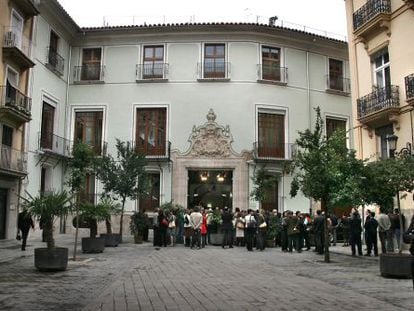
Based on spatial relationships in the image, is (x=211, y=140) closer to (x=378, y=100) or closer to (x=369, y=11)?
(x=378, y=100)

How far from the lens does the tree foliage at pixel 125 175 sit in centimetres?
2220

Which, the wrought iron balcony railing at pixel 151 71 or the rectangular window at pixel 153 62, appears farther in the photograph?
the rectangular window at pixel 153 62

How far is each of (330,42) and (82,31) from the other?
15340 mm

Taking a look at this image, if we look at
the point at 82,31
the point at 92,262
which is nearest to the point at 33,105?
the point at 82,31

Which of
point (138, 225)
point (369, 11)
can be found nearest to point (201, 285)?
point (138, 225)

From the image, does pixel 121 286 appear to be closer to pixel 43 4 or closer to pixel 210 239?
pixel 210 239

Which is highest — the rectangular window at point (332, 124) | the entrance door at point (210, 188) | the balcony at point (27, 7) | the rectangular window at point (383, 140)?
the balcony at point (27, 7)

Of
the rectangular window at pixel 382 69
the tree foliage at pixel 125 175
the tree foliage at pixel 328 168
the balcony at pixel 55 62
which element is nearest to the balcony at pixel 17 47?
the balcony at pixel 55 62

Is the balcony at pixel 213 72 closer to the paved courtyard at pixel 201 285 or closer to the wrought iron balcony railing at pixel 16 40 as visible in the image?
the wrought iron balcony railing at pixel 16 40

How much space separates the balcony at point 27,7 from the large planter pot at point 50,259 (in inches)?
615

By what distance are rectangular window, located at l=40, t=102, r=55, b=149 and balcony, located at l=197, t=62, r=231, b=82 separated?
871cm

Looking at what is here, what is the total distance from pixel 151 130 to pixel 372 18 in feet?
46.7

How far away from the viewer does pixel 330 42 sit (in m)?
30.8

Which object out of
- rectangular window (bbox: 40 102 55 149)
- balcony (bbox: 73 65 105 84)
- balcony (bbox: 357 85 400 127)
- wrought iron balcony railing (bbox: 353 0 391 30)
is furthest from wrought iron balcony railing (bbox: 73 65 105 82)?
balcony (bbox: 357 85 400 127)
